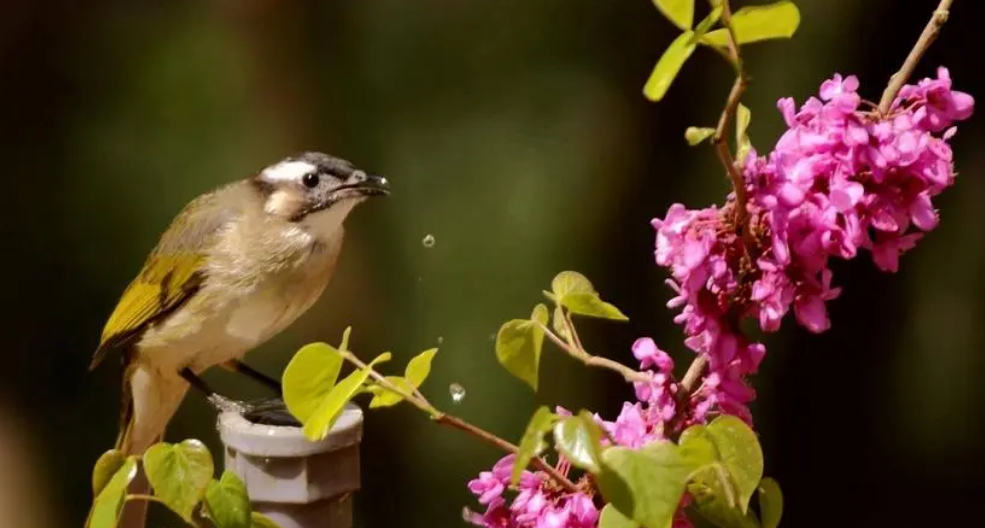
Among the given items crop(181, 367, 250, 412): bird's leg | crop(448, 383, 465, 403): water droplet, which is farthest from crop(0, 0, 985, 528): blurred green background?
crop(181, 367, 250, 412): bird's leg

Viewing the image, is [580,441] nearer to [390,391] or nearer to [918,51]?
[390,391]

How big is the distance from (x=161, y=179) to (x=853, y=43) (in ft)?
3.12

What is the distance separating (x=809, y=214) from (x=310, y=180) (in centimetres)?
61

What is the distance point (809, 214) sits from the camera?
61 centimetres

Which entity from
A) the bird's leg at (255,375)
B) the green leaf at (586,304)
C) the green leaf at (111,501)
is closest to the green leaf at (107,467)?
the green leaf at (111,501)

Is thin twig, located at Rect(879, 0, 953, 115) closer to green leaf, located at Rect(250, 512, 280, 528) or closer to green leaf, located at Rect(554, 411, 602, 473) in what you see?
green leaf, located at Rect(554, 411, 602, 473)

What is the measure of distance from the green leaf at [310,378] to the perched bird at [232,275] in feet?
1.62

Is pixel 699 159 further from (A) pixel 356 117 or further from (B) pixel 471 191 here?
(A) pixel 356 117

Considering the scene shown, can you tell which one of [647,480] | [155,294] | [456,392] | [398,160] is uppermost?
[647,480]

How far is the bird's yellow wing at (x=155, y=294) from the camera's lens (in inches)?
47.9

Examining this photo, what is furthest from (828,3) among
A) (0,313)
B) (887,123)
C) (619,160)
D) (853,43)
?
(887,123)

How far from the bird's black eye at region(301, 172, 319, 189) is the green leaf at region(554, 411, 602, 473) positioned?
61cm

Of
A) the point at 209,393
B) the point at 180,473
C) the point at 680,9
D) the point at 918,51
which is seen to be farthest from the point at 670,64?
the point at 209,393

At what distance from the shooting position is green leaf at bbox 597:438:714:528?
1.87ft
